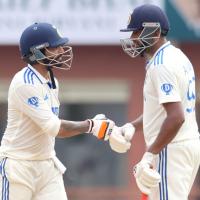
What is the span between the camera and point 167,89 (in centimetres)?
711

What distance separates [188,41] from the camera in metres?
14.6

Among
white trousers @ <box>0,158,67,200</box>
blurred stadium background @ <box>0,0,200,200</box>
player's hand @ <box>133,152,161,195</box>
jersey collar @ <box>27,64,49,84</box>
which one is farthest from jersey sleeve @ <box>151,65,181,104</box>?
blurred stadium background @ <box>0,0,200,200</box>

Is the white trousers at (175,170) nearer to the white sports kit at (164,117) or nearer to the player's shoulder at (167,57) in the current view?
the white sports kit at (164,117)

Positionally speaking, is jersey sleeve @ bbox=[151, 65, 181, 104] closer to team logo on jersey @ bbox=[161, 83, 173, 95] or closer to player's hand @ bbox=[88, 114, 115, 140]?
team logo on jersey @ bbox=[161, 83, 173, 95]

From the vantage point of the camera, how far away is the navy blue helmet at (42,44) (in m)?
7.88

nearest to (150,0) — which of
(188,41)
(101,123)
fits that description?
(188,41)

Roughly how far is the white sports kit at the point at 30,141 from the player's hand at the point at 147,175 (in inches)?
33.8

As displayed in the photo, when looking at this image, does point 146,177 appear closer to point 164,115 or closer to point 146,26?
point 164,115

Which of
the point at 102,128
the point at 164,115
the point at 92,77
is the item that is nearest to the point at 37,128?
the point at 102,128

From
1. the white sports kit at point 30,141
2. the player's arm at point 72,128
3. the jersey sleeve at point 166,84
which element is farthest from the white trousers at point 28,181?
the jersey sleeve at point 166,84

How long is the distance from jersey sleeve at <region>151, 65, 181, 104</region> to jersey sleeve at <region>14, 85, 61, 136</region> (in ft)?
3.00

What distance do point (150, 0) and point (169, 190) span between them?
706 centimetres

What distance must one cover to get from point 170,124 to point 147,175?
38 centimetres

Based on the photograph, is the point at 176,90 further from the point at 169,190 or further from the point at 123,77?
the point at 123,77
